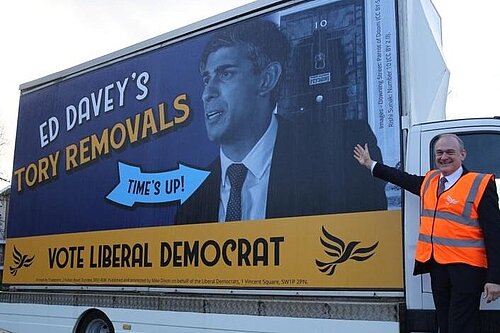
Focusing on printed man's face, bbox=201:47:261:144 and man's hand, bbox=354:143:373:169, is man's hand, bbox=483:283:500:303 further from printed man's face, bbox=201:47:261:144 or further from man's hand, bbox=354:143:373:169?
printed man's face, bbox=201:47:261:144

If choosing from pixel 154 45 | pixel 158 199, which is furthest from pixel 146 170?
pixel 154 45

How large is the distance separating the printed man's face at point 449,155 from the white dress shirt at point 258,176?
163cm

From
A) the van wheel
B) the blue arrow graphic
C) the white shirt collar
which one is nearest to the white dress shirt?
the white shirt collar

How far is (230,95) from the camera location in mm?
5625

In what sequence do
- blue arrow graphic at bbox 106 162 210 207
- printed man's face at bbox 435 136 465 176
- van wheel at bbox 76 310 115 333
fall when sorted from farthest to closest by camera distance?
van wheel at bbox 76 310 115 333 → blue arrow graphic at bbox 106 162 210 207 → printed man's face at bbox 435 136 465 176

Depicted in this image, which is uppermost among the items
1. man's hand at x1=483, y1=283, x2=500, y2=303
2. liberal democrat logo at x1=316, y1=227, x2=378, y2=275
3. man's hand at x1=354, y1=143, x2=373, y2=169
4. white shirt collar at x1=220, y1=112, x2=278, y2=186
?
white shirt collar at x1=220, y1=112, x2=278, y2=186

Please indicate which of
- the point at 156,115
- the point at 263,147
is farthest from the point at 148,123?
the point at 263,147

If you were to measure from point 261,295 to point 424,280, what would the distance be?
1.40m

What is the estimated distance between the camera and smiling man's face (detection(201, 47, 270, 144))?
5.47 metres

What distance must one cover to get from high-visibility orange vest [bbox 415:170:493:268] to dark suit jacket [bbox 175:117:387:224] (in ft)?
1.87

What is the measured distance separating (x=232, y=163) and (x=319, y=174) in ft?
2.96

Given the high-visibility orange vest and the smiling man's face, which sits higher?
the smiling man's face

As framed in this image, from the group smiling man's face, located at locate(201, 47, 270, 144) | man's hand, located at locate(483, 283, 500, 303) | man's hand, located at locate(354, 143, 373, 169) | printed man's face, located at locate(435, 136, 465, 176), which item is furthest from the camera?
smiling man's face, located at locate(201, 47, 270, 144)

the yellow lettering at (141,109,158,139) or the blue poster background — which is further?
the yellow lettering at (141,109,158,139)
